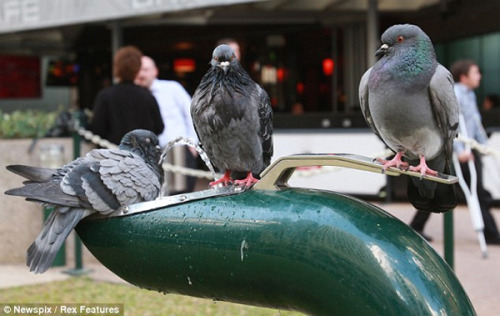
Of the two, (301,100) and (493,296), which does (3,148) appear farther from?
(301,100)

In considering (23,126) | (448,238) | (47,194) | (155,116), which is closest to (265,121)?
(47,194)

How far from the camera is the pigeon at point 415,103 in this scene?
6.82 ft

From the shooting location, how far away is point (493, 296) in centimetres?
572

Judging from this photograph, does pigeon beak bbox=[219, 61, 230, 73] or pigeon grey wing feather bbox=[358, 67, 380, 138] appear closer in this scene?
→ pigeon grey wing feather bbox=[358, 67, 380, 138]

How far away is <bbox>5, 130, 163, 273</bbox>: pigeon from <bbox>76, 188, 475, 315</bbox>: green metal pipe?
0.08 metres

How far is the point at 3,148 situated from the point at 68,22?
5.73 meters

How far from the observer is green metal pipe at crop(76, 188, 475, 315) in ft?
5.85

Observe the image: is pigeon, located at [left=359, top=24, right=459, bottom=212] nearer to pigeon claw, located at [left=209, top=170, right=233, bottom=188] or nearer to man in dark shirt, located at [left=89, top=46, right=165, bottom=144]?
pigeon claw, located at [left=209, top=170, right=233, bottom=188]

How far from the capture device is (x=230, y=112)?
235 cm

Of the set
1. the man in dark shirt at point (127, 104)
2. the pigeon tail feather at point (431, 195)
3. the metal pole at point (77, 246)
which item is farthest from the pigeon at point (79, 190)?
the metal pole at point (77, 246)

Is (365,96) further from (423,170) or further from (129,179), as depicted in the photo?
(129,179)

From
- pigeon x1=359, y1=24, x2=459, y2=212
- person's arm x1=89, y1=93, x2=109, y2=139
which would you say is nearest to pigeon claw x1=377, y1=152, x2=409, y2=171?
pigeon x1=359, y1=24, x2=459, y2=212

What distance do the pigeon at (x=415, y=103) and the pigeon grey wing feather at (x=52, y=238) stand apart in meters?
0.97

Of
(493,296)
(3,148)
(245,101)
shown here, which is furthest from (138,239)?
(3,148)
